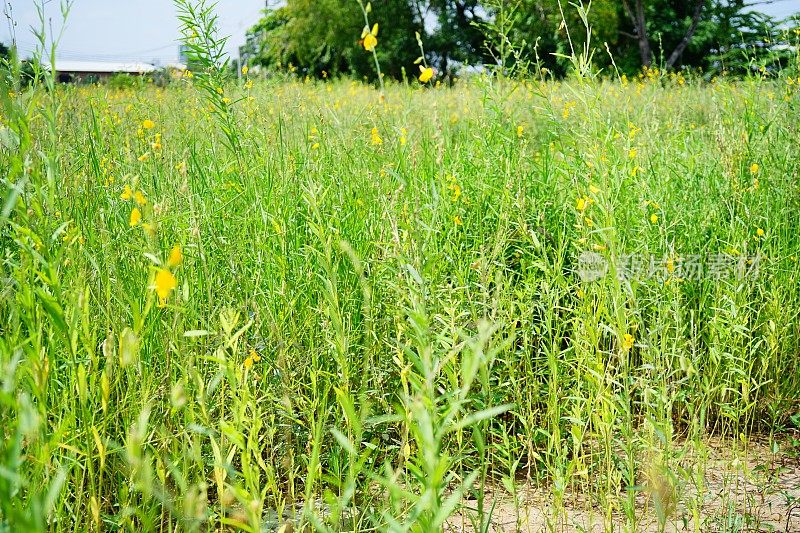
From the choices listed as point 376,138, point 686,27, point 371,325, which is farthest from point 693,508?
point 686,27

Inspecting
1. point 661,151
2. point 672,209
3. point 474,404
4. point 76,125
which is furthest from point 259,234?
point 661,151

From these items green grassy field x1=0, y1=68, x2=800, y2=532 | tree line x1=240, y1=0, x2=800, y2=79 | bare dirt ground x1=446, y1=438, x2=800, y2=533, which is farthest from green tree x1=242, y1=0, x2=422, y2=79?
bare dirt ground x1=446, y1=438, x2=800, y2=533

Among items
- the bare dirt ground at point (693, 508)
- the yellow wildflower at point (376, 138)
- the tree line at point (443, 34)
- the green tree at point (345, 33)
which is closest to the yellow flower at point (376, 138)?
the yellow wildflower at point (376, 138)

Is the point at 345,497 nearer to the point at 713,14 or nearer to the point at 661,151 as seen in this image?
the point at 661,151

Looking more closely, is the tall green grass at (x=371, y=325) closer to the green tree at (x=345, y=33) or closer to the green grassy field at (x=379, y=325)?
the green grassy field at (x=379, y=325)

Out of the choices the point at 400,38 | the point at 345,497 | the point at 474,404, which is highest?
the point at 400,38

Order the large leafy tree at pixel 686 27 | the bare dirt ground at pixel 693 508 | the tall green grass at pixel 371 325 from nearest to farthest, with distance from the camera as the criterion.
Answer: the tall green grass at pixel 371 325 < the bare dirt ground at pixel 693 508 < the large leafy tree at pixel 686 27

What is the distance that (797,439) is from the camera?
263cm

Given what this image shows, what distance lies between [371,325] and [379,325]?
0.25 metres

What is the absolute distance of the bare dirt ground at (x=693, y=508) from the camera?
199 centimetres

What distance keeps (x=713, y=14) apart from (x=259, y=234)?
84.5 feet

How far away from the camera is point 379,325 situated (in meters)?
2.54

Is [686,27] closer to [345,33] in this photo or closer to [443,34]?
[443,34]

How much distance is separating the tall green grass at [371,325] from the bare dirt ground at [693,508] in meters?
0.03
